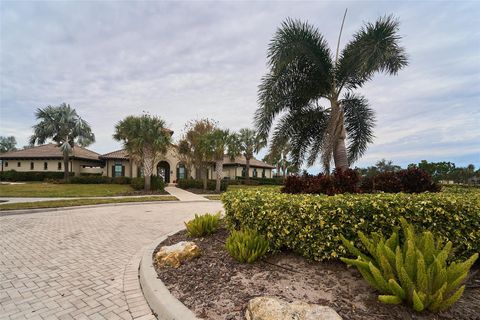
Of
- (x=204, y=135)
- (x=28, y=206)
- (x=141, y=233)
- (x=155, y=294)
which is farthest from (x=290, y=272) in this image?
(x=204, y=135)

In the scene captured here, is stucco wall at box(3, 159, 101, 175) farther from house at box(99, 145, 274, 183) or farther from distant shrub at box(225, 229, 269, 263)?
distant shrub at box(225, 229, 269, 263)

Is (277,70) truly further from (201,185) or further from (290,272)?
(201,185)

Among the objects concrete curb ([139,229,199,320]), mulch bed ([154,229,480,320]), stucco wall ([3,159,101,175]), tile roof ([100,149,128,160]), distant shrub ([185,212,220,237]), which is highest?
tile roof ([100,149,128,160])

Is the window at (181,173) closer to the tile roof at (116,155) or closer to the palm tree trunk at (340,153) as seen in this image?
the tile roof at (116,155)

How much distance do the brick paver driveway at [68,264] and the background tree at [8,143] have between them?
79.0 metres

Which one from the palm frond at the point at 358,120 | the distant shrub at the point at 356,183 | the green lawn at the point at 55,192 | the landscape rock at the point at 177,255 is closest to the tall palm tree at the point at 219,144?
the green lawn at the point at 55,192

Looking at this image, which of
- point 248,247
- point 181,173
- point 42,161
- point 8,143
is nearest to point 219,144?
point 181,173

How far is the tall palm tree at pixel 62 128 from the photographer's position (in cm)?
2834

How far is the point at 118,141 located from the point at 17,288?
75.3 feet

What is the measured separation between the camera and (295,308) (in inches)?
98.0

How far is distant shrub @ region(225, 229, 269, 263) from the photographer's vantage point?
384 cm

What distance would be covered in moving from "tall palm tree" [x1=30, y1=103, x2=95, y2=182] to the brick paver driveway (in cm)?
2298

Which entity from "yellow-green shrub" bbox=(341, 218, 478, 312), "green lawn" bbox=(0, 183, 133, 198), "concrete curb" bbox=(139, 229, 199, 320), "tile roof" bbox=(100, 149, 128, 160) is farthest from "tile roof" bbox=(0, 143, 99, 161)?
"yellow-green shrub" bbox=(341, 218, 478, 312)

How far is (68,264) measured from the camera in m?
4.81
